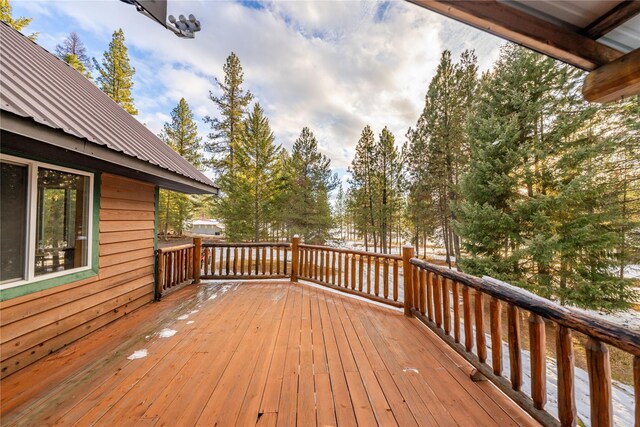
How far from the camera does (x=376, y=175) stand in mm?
15453

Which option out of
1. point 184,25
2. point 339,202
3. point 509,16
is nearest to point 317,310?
point 509,16

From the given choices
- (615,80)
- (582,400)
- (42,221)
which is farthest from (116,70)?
(582,400)

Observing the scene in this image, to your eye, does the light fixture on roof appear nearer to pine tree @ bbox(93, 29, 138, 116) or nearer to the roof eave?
the roof eave

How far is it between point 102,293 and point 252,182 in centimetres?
975

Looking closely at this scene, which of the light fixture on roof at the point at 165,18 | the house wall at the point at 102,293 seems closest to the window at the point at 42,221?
the house wall at the point at 102,293

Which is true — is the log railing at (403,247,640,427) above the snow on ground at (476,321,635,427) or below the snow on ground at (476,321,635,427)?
above

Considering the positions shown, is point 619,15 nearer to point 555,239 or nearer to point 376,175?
point 555,239

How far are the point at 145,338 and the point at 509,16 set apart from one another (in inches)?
170

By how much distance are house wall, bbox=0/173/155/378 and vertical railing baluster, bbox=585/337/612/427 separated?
412cm

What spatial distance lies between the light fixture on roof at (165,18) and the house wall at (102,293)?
1979 mm

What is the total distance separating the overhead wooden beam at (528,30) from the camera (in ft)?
4.37

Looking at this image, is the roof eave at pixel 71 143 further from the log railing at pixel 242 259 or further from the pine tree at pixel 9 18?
the pine tree at pixel 9 18

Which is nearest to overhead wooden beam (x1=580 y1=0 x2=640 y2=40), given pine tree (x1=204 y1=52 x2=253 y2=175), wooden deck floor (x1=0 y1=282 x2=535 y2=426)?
wooden deck floor (x1=0 y1=282 x2=535 y2=426)

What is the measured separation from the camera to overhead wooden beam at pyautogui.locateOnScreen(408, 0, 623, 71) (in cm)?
133
